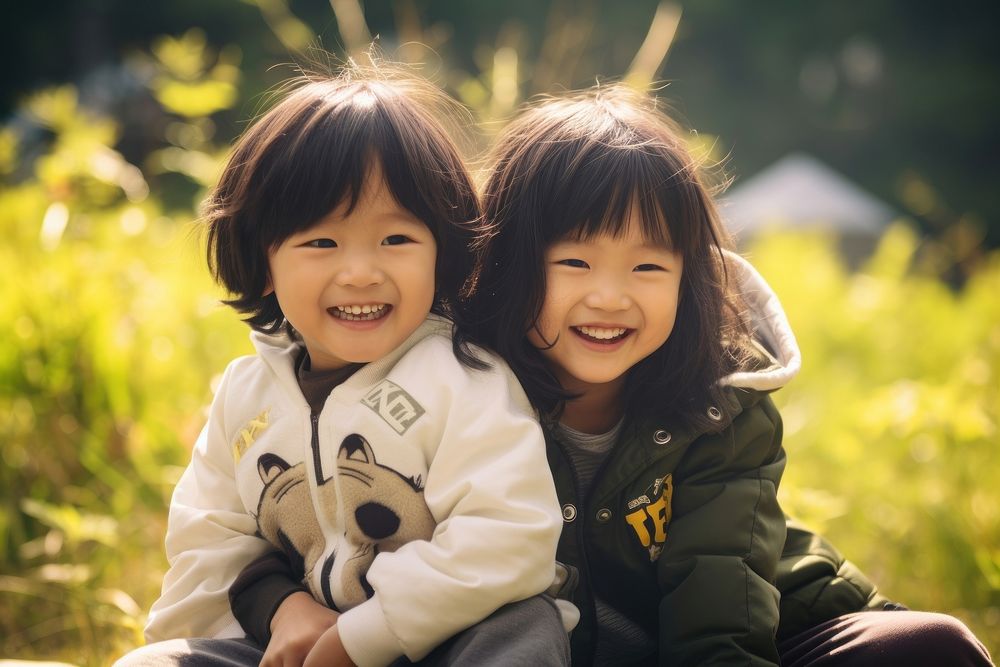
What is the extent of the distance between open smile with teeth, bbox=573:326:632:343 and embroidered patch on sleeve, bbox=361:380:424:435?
1.07ft

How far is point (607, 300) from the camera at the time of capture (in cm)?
164

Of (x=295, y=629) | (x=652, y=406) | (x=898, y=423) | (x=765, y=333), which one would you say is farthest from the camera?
(x=898, y=423)

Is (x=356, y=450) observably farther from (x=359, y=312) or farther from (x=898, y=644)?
(x=898, y=644)

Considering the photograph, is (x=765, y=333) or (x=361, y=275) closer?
(x=361, y=275)

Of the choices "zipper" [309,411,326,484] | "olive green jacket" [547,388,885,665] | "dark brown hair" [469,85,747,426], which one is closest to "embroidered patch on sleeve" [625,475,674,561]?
"olive green jacket" [547,388,885,665]

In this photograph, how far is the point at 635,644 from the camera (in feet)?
5.84

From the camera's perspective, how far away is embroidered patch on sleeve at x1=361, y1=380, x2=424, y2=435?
1.57 metres

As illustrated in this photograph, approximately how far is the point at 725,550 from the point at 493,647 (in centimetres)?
45

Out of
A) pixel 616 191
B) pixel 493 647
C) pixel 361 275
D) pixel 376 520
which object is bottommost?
pixel 493 647

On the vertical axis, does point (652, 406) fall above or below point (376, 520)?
above

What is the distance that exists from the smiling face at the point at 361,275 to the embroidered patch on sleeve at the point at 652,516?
1.64 ft

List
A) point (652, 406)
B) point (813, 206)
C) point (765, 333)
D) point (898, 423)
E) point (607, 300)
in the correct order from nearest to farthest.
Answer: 1. point (607, 300)
2. point (652, 406)
3. point (765, 333)
4. point (898, 423)
5. point (813, 206)

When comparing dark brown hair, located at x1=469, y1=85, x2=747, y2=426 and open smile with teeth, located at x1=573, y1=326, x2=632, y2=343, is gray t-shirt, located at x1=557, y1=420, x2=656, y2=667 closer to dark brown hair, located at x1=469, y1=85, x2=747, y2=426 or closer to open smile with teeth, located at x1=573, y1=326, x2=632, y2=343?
dark brown hair, located at x1=469, y1=85, x2=747, y2=426

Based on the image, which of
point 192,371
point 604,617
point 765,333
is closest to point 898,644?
point 604,617
